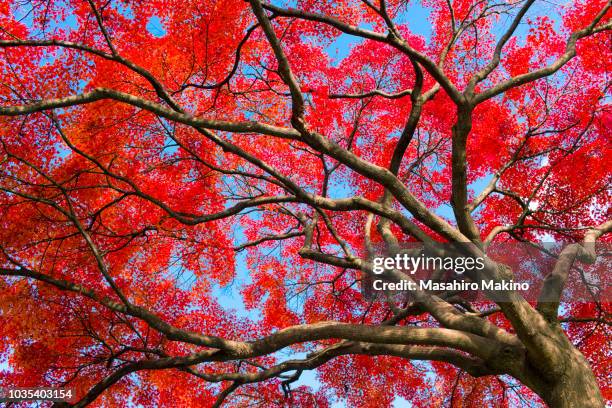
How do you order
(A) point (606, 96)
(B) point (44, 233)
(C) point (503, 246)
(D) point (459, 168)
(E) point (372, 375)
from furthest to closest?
1. (E) point (372, 375)
2. (C) point (503, 246)
3. (A) point (606, 96)
4. (B) point (44, 233)
5. (D) point (459, 168)

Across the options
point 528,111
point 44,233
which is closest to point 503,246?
point 528,111

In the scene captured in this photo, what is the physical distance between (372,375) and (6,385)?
9.48 metres

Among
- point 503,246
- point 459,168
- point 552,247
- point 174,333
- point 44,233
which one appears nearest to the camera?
point 174,333

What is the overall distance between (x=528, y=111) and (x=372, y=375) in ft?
28.6

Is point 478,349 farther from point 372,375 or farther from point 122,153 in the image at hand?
point 122,153

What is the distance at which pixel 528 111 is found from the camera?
11.9 meters

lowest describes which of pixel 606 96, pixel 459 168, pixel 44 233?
pixel 459 168

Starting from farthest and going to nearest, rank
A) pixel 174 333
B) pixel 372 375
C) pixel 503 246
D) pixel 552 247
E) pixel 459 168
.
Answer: pixel 372 375, pixel 503 246, pixel 552 247, pixel 459 168, pixel 174 333

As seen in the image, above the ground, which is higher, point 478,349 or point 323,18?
point 323,18

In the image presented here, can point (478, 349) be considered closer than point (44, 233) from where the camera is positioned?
Yes

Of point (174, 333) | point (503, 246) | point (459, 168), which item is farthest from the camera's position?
point (503, 246)

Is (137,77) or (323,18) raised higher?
(137,77)

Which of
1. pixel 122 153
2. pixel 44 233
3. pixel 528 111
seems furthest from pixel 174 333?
pixel 528 111

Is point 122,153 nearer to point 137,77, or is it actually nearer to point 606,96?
point 137,77
